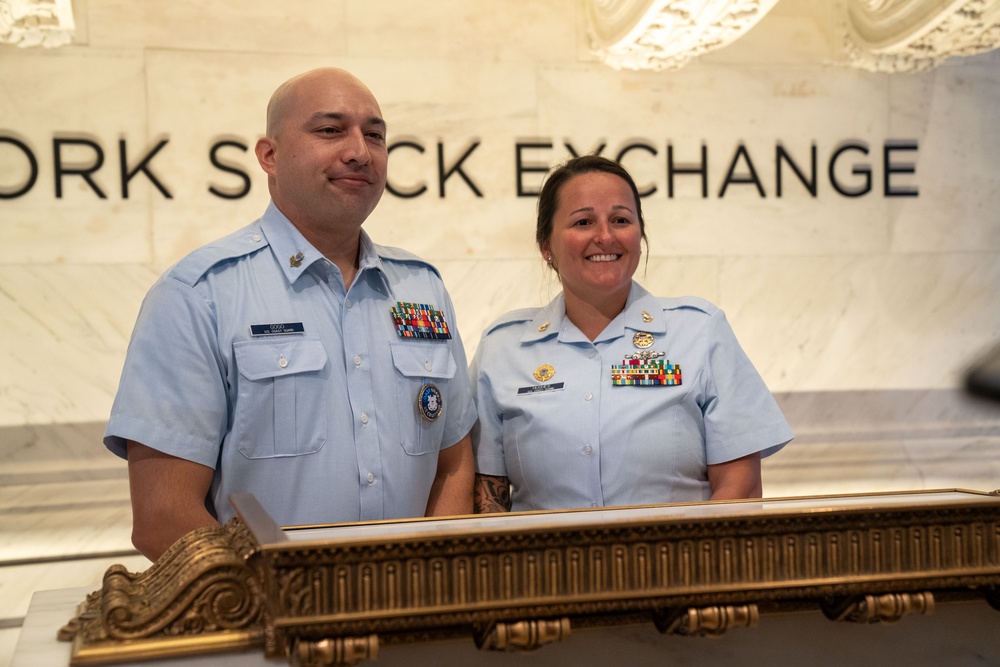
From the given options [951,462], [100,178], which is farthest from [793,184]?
[100,178]

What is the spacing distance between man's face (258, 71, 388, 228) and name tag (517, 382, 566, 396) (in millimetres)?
576

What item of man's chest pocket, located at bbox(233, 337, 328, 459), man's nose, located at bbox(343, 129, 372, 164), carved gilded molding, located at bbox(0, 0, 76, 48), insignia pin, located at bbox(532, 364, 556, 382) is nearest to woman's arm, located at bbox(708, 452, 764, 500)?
insignia pin, located at bbox(532, 364, 556, 382)

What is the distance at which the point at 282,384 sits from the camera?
198 cm

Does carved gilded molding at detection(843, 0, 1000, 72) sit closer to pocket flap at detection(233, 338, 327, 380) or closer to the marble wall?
the marble wall

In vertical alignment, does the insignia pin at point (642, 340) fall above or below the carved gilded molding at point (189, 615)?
above

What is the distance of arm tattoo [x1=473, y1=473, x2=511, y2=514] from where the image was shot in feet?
7.78

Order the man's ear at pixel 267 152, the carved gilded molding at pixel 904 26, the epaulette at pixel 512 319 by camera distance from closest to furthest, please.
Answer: the man's ear at pixel 267 152, the epaulette at pixel 512 319, the carved gilded molding at pixel 904 26

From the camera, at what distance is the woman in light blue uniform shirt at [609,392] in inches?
90.5

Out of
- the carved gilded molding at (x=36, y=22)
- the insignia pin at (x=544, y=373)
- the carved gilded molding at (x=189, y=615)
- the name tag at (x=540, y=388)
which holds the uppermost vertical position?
the carved gilded molding at (x=36, y=22)

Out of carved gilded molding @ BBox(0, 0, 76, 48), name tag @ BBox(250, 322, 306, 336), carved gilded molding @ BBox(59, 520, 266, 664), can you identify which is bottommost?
carved gilded molding @ BBox(59, 520, 266, 664)

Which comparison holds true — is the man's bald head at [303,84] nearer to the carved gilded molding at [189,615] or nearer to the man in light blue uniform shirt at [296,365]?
the man in light blue uniform shirt at [296,365]

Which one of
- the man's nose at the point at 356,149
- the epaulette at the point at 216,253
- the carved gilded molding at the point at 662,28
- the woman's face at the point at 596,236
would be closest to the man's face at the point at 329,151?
the man's nose at the point at 356,149

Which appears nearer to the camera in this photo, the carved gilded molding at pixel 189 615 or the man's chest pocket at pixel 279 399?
the carved gilded molding at pixel 189 615

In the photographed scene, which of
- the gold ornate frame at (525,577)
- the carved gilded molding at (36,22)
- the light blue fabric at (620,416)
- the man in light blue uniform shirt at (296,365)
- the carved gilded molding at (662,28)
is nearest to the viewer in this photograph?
the gold ornate frame at (525,577)
